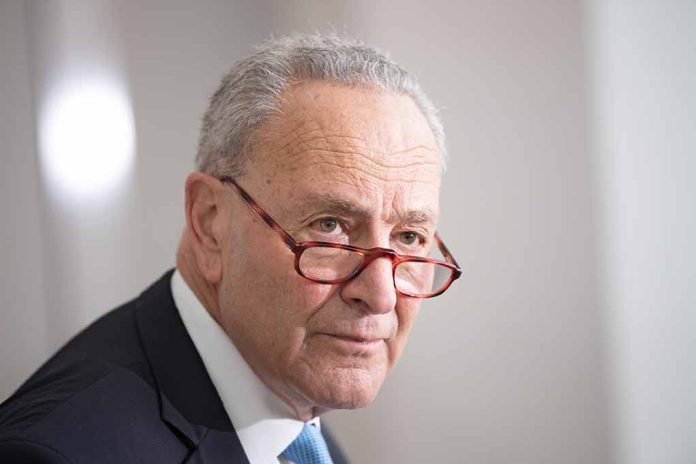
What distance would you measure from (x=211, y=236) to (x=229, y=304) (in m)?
0.14

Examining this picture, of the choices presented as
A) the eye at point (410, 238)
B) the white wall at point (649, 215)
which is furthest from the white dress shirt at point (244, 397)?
the white wall at point (649, 215)

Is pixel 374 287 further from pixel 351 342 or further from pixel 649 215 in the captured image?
pixel 649 215

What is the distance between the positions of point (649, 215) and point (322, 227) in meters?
1.61

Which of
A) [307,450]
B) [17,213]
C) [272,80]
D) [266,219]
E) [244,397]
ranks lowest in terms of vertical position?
[307,450]

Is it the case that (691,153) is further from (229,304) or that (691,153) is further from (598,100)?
(229,304)

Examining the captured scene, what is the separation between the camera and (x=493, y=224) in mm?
2408

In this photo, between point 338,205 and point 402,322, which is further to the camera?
point 402,322

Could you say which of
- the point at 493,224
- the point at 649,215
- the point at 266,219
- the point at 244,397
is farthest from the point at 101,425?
the point at 649,215

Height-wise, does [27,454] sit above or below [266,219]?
below

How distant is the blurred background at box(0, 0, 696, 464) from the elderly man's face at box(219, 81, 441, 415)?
3.43ft

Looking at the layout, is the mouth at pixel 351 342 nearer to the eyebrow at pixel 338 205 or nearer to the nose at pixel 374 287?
the nose at pixel 374 287

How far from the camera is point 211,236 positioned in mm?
1305

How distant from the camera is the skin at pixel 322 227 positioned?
118 centimetres

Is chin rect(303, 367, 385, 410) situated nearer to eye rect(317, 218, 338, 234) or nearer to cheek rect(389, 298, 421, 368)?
cheek rect(389, 298, 421, 368)
